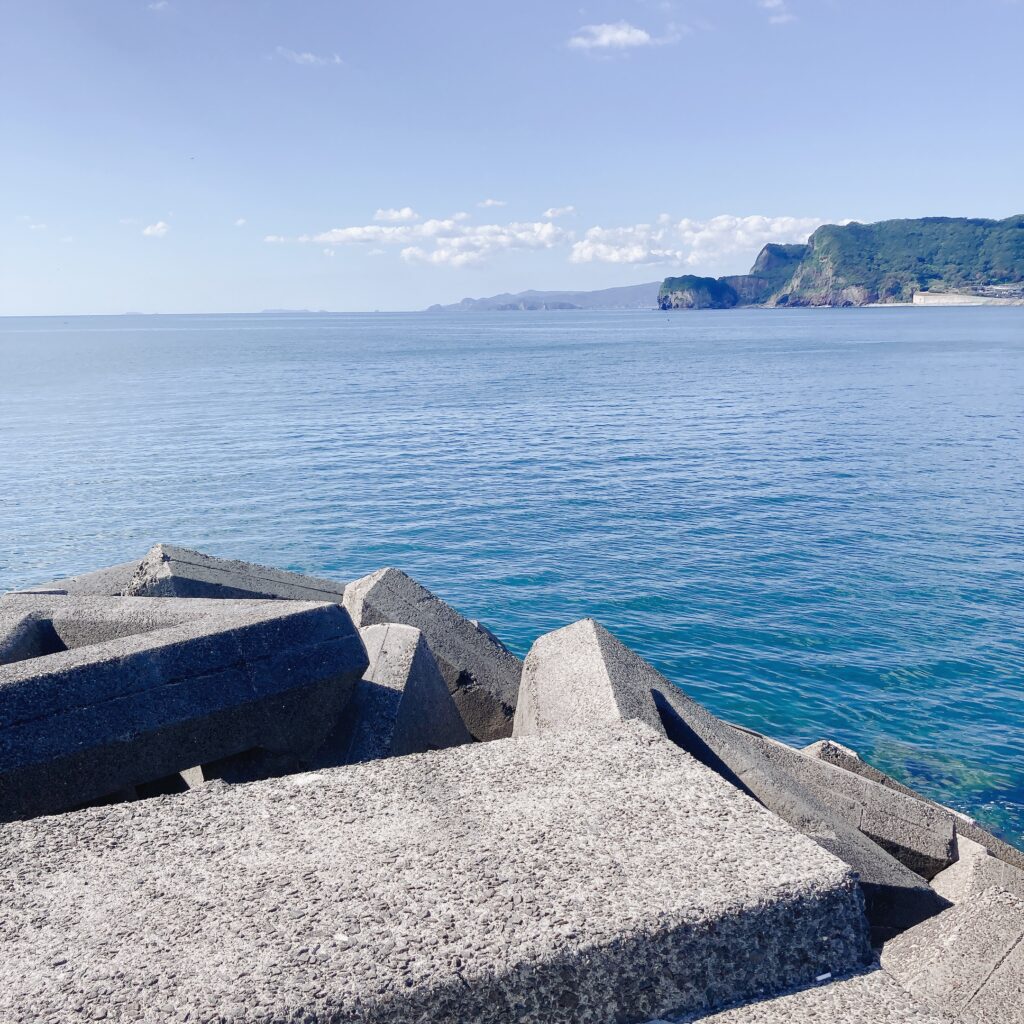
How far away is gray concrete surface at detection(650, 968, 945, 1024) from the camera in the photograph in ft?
7.42

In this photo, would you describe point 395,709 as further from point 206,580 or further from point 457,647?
point 206,580

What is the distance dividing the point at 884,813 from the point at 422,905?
436cm

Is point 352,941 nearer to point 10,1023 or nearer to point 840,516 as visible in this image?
point 10,1023

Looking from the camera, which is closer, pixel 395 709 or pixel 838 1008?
pixel 838 1008

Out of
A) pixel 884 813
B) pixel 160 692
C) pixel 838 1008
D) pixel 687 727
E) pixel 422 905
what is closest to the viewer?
pixel 838 1008

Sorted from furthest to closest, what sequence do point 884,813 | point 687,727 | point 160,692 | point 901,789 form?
point 901,789 < point 884,813 < point 687,727 < point 160,692

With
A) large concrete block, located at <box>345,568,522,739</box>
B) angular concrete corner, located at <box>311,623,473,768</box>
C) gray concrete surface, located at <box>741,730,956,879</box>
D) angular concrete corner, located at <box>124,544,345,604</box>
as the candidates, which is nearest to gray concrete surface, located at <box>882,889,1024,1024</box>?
gray concrete surface, located at <box>741,730,956,879</box>

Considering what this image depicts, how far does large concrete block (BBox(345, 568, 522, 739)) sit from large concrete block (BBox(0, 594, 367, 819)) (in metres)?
1.92

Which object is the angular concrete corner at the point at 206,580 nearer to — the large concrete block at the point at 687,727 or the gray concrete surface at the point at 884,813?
the large concrete block at the point at 687,727

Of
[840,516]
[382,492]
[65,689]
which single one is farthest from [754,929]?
[382,492]

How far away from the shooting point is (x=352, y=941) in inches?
90.1

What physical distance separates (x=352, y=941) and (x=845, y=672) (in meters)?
10.4

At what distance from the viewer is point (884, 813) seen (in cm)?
573

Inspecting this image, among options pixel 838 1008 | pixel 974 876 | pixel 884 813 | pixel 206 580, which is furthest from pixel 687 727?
pixel 206 580
